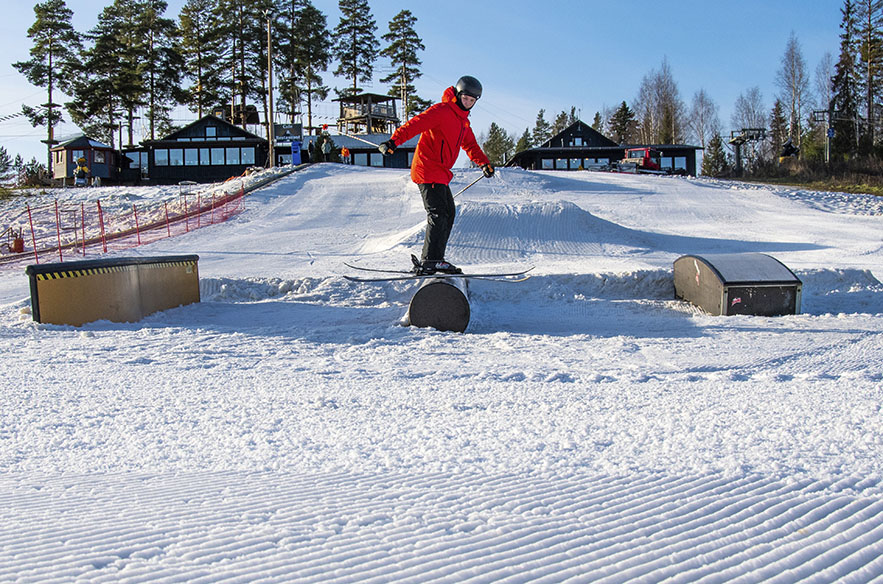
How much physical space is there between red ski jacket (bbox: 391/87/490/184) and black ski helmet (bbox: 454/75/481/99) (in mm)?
88

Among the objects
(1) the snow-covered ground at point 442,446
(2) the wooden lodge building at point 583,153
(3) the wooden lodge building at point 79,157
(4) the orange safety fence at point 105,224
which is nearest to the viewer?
(1) the snow-covered ground at point 442,446

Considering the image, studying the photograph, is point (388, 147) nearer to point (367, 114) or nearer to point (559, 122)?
point (367, 114)

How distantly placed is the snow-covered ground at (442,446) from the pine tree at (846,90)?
50.4m

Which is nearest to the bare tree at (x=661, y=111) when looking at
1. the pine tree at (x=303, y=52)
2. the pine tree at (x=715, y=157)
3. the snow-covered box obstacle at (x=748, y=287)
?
the pine tree at (x=715, y=157)

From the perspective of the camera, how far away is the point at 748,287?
7008 mm

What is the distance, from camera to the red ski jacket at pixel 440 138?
6.50 m

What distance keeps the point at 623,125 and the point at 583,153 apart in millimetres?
27581

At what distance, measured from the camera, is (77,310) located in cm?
632

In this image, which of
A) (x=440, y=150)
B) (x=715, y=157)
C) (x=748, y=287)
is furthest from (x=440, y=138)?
(x=715, y=157)

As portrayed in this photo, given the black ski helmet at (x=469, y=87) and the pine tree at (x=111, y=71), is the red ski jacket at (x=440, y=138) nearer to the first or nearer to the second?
the black ski helmet at (x=469, y=87)

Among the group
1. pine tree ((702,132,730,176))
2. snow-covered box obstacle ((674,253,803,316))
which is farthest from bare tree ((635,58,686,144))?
snow-covered box obstacle ((674,253,803,316))

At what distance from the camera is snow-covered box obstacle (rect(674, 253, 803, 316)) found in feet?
23.0

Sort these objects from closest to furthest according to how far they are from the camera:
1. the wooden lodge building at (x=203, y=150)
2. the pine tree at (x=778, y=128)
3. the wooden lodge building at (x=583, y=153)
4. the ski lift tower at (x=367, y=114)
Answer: the wooden lodge building at (x=203, y=150) → the wooden lodge building at (x=583, y=153) → the ski lift tower at (x=367, y=114) → the pine tree at (x=778, y=128)

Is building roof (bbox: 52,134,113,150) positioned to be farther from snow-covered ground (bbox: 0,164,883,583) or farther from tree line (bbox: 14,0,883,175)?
snow-covered ground (bbox: 0,164,883,583)
